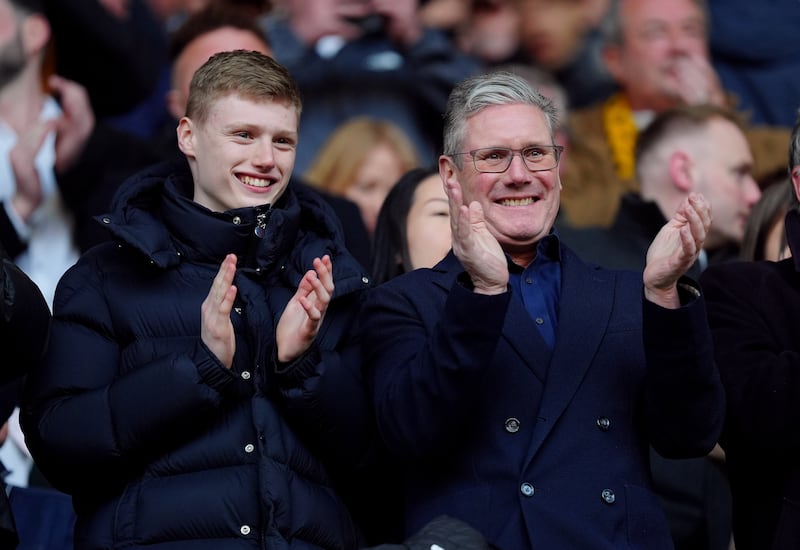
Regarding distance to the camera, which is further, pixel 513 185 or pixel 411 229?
pixel 411 229

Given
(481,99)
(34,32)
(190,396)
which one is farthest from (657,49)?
(190,396)

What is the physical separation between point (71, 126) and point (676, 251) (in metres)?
3.40

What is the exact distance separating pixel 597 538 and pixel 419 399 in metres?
0.57

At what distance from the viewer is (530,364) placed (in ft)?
14.3

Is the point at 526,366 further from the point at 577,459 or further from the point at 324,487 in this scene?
the point at 324,487

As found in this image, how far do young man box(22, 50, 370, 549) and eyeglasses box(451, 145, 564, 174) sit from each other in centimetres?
45

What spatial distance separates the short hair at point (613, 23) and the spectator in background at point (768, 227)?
307 centimetres

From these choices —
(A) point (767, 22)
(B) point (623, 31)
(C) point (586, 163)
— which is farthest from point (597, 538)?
(A) point (767, 22)

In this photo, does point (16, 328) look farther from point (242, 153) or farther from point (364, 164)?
point (364, 164)

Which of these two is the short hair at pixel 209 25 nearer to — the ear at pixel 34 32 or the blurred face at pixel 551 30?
the ear at pixel 34 32

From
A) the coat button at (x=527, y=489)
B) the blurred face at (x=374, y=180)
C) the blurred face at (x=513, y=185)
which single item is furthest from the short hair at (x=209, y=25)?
the coat button at (x=527, y=489)

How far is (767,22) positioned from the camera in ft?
31.1

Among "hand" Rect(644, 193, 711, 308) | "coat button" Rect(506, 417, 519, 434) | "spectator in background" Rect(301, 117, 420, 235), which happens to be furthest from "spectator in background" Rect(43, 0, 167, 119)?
"hand" Rect(644, 193, 711, 308)

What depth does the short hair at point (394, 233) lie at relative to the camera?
5.59 metres
